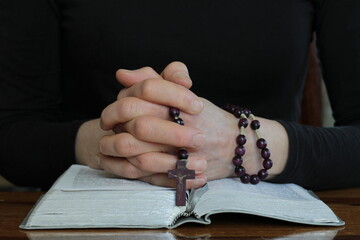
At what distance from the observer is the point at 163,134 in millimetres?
705

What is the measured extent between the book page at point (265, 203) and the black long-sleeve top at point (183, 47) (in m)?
0.44

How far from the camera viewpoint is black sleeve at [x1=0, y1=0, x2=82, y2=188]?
105 cm

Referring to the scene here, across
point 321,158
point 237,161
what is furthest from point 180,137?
point 321,158

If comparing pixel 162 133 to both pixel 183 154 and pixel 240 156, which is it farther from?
pixel 240 156

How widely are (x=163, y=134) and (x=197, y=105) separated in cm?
7

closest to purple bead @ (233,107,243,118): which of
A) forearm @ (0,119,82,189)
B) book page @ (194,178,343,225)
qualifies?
book page @ (194,178,343,225)

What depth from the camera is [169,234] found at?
57 centimetres

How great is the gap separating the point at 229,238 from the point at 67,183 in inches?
10.5

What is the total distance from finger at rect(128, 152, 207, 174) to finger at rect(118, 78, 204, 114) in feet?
0.23

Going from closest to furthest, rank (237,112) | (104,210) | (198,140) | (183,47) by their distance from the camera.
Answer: (104,210)
(198,140)
(237,112)
(183,47)

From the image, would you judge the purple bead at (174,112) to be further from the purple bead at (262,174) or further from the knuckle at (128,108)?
the purple bead at (262,174)

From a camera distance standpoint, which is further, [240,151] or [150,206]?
[240,151]

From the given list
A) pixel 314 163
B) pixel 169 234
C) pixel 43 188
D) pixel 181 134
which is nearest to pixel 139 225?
pixel 169 234

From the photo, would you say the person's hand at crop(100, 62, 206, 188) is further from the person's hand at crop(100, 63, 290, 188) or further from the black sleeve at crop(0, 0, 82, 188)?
the black sleeve at crop(0, 0, 82, 188)
